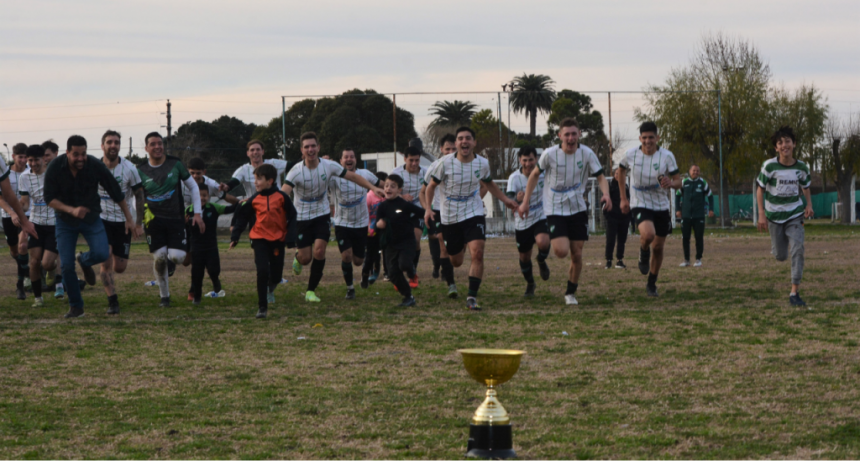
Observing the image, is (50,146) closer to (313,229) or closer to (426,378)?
(313,229)

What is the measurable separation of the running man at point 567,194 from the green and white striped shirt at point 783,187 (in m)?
1.76

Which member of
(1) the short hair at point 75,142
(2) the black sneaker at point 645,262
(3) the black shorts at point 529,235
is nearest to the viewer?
(1) the short hair at point 75,142

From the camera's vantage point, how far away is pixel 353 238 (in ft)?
40.7

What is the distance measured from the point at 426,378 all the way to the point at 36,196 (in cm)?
771

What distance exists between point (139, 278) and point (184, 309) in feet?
19.1

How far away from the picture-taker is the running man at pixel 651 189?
1142cm

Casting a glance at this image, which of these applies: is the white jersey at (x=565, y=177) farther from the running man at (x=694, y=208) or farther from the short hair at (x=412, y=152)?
the running man at (x=694, y=208)

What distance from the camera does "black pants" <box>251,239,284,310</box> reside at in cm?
1003

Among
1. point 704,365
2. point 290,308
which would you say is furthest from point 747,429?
point 290,308

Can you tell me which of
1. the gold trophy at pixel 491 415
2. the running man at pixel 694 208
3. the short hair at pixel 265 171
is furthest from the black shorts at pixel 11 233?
the gold trophy at pixel 491 415

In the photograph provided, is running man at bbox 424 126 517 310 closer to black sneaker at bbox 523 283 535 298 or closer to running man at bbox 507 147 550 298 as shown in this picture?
running man at bbox 507 147 550 298

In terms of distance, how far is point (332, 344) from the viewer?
8.01 meters

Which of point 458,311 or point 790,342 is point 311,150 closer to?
point 458,311

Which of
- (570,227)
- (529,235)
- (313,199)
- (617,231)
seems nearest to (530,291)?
(529,235)
